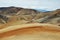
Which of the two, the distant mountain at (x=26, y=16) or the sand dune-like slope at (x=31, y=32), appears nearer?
the sand dune-like slope at (x=31, y=32)

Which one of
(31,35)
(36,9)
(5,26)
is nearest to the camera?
(31,35)

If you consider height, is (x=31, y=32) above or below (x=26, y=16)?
below

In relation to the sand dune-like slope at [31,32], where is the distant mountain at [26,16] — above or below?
above

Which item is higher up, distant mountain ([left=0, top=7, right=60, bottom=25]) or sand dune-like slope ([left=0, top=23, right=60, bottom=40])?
distant mountain ([left=0, top=7, right=60, bottom=25])

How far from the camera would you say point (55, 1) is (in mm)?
1417

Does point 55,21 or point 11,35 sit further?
point 55,21

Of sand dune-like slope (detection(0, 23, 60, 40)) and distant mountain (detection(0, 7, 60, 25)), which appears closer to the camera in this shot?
sand dune-like slope (detection(0, 23, 60, 40))

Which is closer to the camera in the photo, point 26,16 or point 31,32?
point 31,32

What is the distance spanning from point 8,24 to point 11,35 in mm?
150

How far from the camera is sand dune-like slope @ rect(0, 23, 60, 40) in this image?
2.86 feet

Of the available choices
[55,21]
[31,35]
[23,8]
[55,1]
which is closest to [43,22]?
[55,21]

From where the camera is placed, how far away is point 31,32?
3.00ft

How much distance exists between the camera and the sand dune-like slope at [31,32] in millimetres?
872

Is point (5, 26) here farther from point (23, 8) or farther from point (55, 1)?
point (55, 1)
